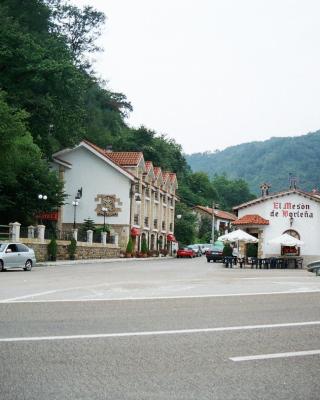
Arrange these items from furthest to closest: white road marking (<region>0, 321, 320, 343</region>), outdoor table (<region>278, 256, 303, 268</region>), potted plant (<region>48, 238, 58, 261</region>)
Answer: outdoor table (<region>278, 256, 303, 268</region>), potted plant (<region>48, 238, 58, 261</region>), white road marking (<region>0, 321, 320, 343</region>)

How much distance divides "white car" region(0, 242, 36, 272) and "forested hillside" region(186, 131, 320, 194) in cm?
9771

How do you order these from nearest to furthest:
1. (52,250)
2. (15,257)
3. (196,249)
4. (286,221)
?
(15,257)
(52,250)
(286,221)
(196,249)

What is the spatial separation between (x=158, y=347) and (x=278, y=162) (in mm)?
147284

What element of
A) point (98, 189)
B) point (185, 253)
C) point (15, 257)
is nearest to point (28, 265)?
point (15, 257)

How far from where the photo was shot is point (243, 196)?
508 ft

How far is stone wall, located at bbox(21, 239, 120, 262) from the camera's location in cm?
4096

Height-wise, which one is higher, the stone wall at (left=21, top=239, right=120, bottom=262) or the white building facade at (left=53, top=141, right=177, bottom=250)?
the white building facade at (left=53, top=141, right=177, bottom=250)

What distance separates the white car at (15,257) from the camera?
96.7 feet

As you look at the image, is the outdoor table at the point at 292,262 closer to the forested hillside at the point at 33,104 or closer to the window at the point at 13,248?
the forested hillside at the point at 33,104

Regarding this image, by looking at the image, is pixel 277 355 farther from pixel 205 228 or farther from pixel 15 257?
Result: pixel 205 228

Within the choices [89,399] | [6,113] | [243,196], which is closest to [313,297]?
[89,399]

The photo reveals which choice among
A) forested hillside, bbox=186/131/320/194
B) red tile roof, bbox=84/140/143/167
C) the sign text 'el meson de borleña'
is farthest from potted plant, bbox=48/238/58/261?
forested hillside, bbox=186/131/320/194

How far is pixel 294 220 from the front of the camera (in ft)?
156

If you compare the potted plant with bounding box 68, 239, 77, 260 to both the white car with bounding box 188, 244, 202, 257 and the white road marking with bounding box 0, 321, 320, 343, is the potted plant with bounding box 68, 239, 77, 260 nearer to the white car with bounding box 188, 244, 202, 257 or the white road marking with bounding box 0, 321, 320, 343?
the white car with bounding box 188, 244, 202, 257
